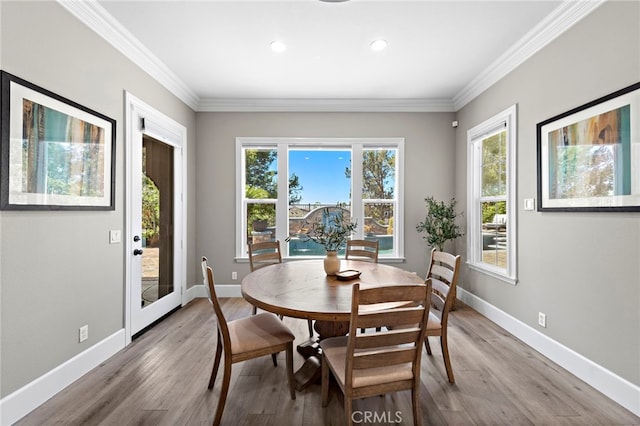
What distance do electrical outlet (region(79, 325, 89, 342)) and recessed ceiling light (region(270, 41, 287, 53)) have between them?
293cm

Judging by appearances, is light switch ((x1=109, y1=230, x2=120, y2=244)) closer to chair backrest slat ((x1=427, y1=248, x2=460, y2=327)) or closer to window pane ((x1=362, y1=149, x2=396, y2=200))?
chair backrest slat ((x1=427, y1=248, x2=460, y2=327))

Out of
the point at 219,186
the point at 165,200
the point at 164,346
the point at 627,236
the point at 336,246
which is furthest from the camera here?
the point at 219,186

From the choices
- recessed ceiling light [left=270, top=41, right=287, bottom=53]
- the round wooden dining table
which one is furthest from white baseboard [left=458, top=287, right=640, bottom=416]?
recessed ceiling light [left=270, top=41, right=287, bottom=53]

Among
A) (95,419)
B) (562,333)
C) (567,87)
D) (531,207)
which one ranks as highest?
(567,87)

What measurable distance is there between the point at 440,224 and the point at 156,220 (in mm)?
3635

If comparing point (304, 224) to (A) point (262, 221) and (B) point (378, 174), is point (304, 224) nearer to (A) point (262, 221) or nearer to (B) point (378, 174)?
(A) point (262, 221)

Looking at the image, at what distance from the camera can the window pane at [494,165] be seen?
335 centimetres

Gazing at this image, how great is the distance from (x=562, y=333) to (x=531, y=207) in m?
1.11

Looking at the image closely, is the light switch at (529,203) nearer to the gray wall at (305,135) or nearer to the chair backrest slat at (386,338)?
the gray wall at (305,135)

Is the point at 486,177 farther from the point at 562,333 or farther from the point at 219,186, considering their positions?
the point at 219,186

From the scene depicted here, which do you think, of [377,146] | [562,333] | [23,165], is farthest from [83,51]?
[562,333]

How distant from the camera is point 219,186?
4.35 metres

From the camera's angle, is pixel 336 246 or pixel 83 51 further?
pixel 336 246

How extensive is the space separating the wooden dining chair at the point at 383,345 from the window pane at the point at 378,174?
120 inches
